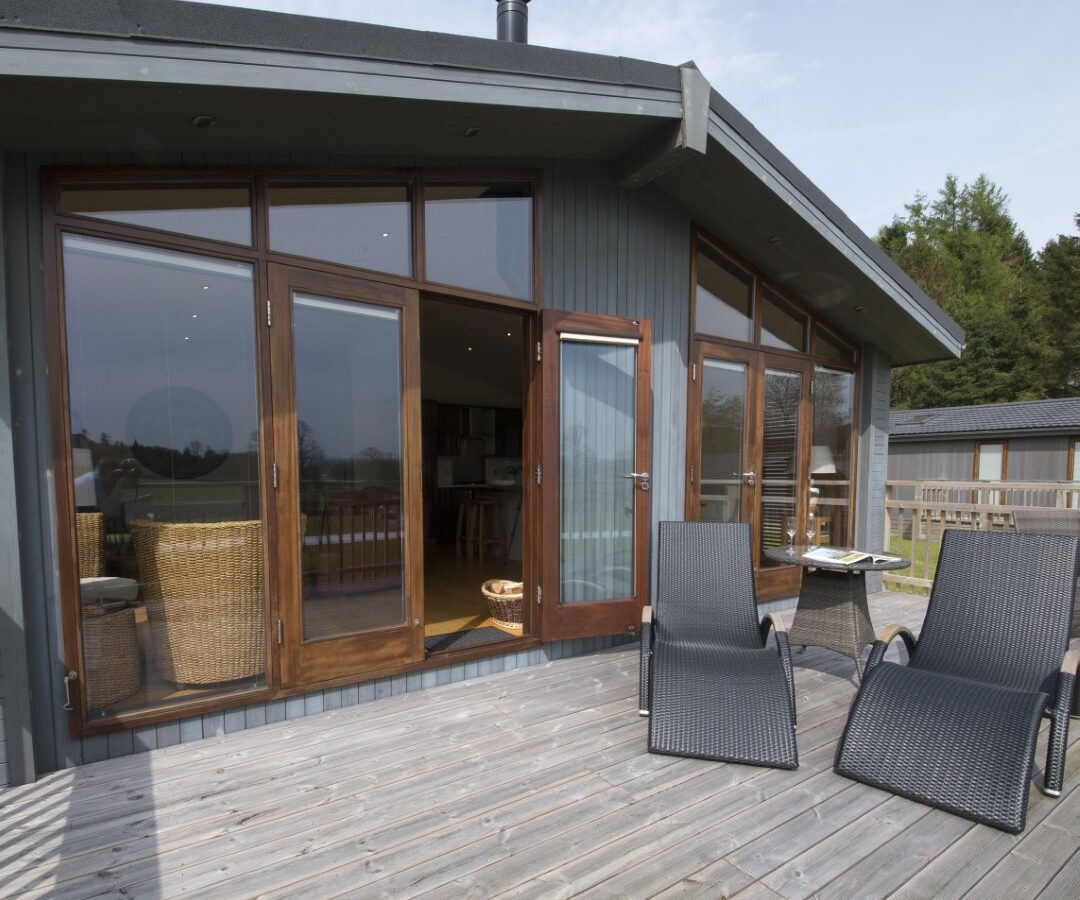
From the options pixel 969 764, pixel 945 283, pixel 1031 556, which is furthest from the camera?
pixel 945 283

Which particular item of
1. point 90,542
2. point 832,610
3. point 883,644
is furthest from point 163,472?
point 832,610

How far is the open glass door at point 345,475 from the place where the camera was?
288 cm

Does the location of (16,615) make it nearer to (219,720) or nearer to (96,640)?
(96,640)

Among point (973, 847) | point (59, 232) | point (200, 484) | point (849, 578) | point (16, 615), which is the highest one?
point (59, 232)

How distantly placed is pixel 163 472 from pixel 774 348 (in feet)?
14.3

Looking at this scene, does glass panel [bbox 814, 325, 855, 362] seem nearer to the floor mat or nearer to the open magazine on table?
the open magazine on table

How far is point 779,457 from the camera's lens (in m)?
5.05

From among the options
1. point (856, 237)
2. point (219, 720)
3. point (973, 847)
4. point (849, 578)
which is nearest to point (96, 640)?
point (219, 720)

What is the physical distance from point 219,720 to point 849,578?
341 cm

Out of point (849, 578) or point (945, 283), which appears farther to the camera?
point (945, 283)

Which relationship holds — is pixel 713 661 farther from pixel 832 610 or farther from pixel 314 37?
pixel 314 37

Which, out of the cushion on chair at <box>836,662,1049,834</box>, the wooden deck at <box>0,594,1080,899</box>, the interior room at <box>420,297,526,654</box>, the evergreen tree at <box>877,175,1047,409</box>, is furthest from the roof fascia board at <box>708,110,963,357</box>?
the evergreen tree at <box>877,175,1047,409</box>

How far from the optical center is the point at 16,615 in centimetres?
227

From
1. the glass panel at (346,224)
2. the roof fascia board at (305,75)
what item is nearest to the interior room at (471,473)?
the glass panel at (346,224)
